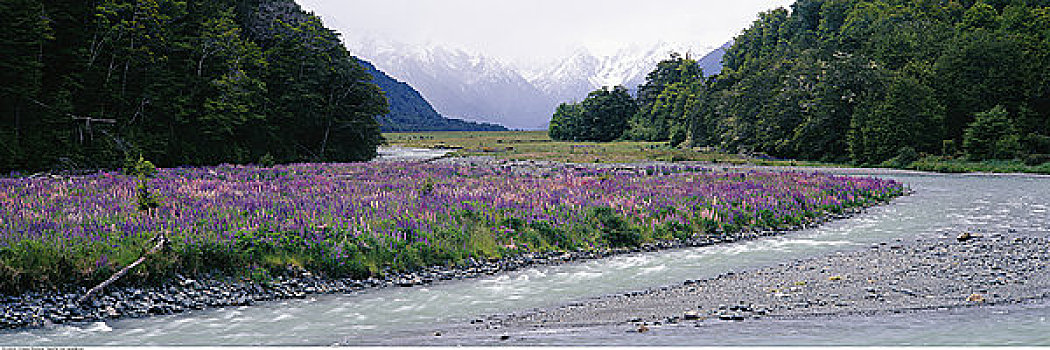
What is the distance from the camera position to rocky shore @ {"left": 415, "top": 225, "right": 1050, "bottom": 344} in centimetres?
885

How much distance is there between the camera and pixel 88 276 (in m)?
10.1

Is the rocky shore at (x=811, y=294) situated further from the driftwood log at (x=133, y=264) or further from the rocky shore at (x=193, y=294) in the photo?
the driftwood log at (x=133, y=264)

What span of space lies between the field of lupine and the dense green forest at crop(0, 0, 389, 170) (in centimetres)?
1625

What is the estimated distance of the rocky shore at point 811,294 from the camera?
8852 mm

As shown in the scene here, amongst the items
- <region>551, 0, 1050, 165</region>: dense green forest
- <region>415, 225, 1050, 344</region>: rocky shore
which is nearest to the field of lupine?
<region>415, 225, 1050, 344</region>: rocky shore

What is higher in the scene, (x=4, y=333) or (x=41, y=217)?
(x=41, y=217)

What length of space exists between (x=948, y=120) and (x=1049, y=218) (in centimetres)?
4419

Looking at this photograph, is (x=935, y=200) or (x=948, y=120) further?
(x=948, y=120)

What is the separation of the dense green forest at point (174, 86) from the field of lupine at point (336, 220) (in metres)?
16.3

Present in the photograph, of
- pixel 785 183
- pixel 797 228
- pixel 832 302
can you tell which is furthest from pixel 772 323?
pixel 785 183

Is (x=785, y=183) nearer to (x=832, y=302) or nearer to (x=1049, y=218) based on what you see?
(x=1049, y=218)

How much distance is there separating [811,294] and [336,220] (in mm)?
10296

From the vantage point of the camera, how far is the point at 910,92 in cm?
5516

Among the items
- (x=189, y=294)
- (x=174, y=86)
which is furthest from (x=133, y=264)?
(x=174, y=86)
